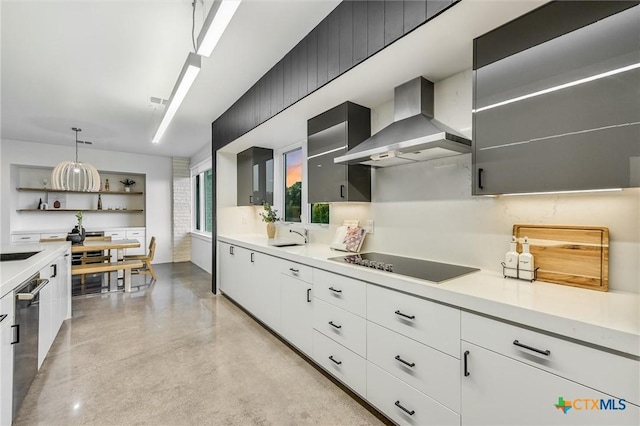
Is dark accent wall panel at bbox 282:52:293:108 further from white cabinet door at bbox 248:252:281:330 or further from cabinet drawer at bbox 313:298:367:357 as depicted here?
cabinet drawer at bbox 313:298:367:357

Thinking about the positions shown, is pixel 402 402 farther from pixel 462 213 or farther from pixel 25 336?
pixel 25 336

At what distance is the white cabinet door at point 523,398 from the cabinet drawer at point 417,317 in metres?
0.09

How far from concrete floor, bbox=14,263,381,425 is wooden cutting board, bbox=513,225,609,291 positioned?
136cm

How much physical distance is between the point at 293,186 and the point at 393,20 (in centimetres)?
261

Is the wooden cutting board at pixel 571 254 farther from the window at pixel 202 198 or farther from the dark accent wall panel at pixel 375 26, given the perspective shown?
the window at pixel 202 198

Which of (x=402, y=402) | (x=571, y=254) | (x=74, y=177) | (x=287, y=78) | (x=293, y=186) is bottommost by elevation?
(x=402, y=402)

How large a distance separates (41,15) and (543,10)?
3223 mm

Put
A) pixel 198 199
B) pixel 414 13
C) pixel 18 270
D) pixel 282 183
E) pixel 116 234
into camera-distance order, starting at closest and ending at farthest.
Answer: pixel 414 13
pixel 18 270
pixel 282 183
pixel 116 234
pixel 198 199

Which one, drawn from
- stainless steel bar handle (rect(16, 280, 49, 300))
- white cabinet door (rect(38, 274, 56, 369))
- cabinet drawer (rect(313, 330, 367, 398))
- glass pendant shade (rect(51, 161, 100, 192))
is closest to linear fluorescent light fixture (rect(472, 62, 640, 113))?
cabinet drawer (rect(313, 330, 367, 398))

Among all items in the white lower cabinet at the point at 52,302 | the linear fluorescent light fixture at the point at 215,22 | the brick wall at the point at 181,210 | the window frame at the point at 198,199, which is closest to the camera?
the linear fluorescent light fixture at the point at 215,22

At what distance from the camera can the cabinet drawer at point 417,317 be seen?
134 cm

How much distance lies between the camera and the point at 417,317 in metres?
1.48

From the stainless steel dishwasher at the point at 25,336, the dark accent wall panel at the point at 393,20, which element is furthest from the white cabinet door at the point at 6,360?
the dark accent wall panel at the point at 393,20

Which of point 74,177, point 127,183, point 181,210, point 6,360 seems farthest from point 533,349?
point 127,183
